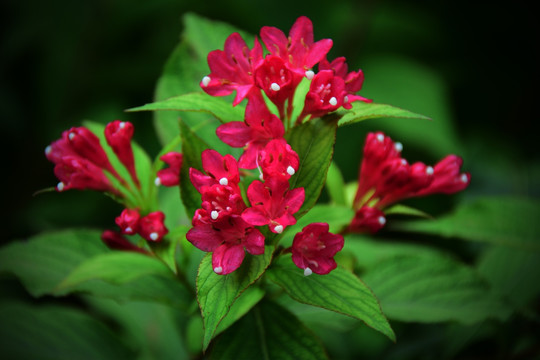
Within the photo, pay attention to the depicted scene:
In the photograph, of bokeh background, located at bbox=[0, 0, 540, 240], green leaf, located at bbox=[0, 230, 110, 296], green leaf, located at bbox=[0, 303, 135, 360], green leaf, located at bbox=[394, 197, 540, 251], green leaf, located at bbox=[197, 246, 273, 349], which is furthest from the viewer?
bokeh background, located at bbox=[0, 0, 540, 240]

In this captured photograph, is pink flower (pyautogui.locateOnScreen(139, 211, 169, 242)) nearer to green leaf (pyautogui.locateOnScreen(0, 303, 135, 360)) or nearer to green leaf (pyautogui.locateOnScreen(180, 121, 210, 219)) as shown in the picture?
green leaf (pyautogui.locateOnScreen(180, 121, 210, 219))

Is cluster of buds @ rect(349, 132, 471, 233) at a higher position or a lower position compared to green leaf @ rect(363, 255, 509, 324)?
higher

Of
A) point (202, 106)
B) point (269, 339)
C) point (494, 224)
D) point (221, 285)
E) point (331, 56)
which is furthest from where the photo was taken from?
point (331, 56)

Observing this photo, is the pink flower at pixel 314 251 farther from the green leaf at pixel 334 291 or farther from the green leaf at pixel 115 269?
the green leaf at pixel 115 269

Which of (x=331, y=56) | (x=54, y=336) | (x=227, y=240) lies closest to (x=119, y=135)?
(x=227, y=240)

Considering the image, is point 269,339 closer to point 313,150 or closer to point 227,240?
point 227,240

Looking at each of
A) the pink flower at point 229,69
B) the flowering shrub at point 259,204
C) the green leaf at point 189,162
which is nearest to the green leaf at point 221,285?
the flowering shrub at point 259,204

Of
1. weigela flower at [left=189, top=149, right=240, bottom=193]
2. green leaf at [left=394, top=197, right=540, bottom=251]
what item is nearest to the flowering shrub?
weigela flower at [left=189, top=149, right=240, bottom=193]
